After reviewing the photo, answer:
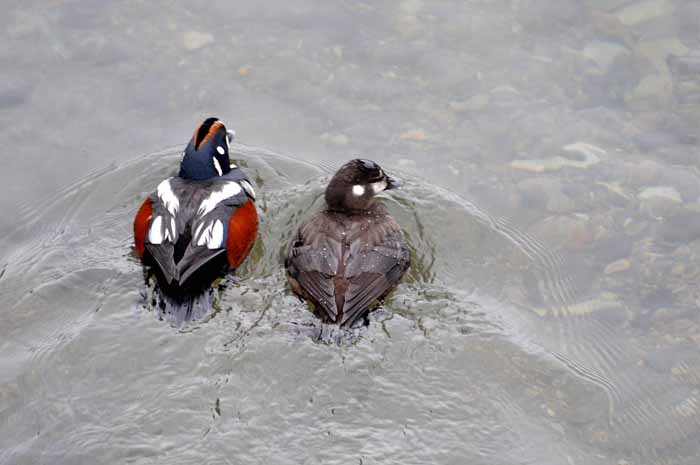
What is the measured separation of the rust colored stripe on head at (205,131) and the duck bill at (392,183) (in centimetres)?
198

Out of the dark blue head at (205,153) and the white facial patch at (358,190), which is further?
the dark blue head at (205,153)

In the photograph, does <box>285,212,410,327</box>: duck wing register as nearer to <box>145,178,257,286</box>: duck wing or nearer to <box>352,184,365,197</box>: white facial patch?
<box>352,184,365,197</box>: white facial patch

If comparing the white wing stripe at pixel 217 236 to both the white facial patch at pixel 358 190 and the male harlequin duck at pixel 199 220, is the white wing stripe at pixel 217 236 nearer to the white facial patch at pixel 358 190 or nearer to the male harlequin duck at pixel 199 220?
the male harlequin duck at pixel 199 220

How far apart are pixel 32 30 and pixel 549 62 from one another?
727cm

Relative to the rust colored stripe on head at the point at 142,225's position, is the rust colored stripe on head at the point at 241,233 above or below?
below

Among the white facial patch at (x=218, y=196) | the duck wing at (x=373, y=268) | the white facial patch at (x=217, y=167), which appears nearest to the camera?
the duck wing at (x=373, y=268)

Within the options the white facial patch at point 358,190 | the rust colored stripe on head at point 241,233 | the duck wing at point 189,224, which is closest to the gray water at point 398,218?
the rust colored stripe on head at point 241,233

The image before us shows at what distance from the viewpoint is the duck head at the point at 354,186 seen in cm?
928

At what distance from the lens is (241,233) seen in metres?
9.20

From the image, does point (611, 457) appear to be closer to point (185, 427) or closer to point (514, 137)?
point (185, 427)

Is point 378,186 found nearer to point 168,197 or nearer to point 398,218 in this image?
point 398,218

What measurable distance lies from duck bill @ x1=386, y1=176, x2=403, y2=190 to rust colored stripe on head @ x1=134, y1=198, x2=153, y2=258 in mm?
2530

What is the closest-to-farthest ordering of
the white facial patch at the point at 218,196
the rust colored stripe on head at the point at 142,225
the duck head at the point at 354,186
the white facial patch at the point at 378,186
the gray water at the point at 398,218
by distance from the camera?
the gray water at the point at 398,218 → the rust colored stripe on head at the point at 142,225 → the white facial patch at the point at 218,196 → the duck head at the point at 354,186 → the white facial patch at the point at 378,186

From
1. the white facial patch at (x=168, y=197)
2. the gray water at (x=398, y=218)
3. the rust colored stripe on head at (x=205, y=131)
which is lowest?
the gray water at (x=398, y=218)
